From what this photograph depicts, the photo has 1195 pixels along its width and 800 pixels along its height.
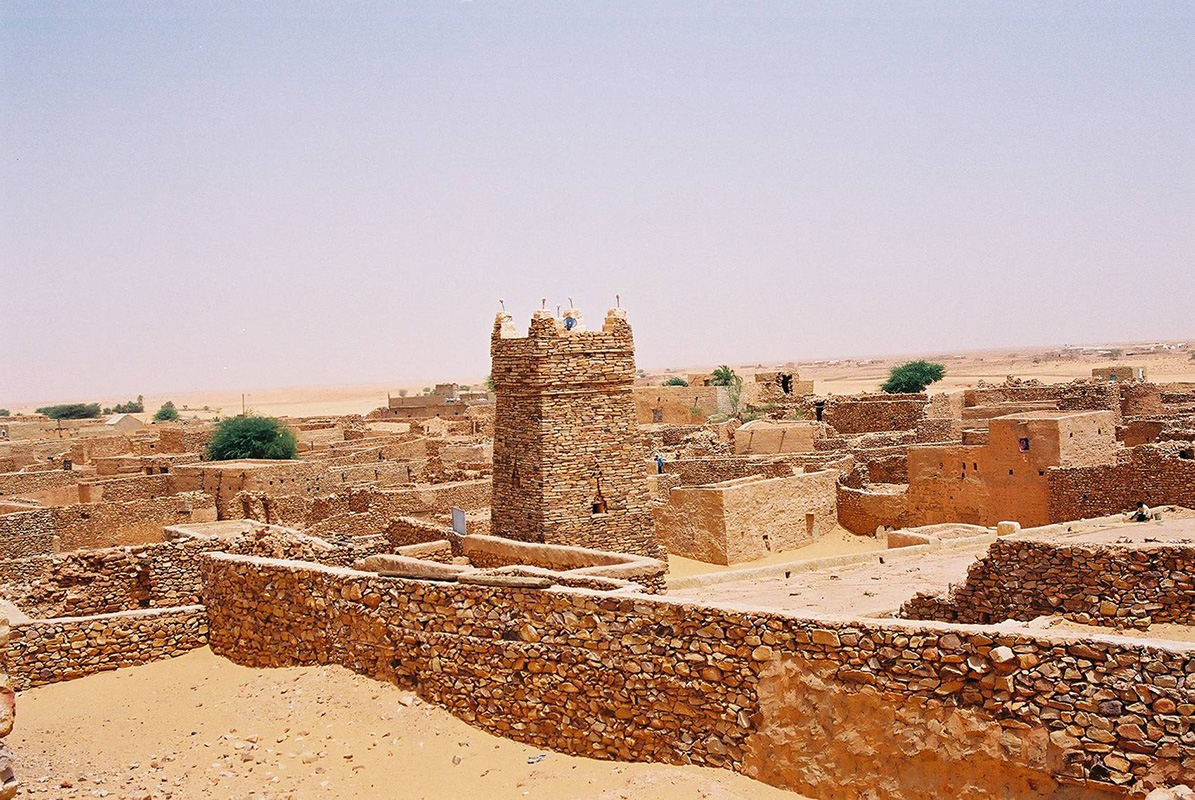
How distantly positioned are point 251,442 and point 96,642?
34.5 m

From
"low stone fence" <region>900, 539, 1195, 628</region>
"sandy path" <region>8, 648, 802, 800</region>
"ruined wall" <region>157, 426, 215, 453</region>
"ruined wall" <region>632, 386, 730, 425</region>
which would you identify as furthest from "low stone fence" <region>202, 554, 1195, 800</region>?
"ruined wall" <region>632, 386, 730, 425</region>

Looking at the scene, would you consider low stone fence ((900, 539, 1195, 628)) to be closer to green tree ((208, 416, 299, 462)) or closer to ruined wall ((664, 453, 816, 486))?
ruined wall ((664, 453, 816, 486))

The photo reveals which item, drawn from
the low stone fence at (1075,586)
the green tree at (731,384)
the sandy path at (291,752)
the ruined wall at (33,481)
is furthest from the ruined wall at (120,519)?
the green tree at (731,384)

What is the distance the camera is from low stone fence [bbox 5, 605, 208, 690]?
1066 cm

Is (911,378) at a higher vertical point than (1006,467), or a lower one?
higher

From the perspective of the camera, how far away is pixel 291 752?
8.60m

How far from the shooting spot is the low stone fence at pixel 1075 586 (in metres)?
8.73

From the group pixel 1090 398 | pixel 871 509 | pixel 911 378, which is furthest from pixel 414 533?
pixel 911 378

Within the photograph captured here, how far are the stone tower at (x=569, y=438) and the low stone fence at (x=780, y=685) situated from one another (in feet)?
17.0

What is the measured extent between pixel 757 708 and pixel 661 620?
0.88m

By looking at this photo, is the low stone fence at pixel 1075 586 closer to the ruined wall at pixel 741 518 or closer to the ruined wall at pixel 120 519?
the ruined wall at pixel 741 518

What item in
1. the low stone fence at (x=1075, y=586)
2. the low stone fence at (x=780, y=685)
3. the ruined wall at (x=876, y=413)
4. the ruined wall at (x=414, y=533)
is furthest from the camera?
the ruined wall at (x=876, y=413)

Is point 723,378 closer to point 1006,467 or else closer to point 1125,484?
point 1006,467

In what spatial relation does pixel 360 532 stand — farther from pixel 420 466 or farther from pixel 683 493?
pixel 420 466
